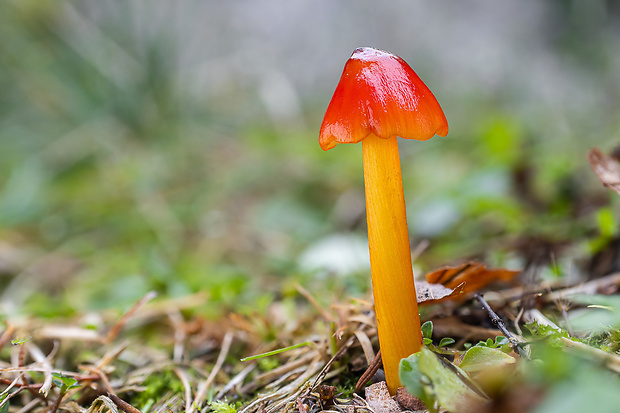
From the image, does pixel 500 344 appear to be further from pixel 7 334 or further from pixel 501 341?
pixel 7 334

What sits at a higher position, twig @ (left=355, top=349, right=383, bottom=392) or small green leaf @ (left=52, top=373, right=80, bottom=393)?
small green leaf @ (left=52, top=373, right=80, bottom=393)

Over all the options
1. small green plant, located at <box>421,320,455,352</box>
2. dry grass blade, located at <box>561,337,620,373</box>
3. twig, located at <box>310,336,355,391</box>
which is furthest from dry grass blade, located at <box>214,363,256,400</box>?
dry grass blade, located at <box>561,337,620,373</box>

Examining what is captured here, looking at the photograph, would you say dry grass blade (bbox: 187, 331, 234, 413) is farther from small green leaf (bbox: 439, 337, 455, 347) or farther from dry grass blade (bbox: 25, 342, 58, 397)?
small green leaf (bbox: 439, 337, 455, 347)

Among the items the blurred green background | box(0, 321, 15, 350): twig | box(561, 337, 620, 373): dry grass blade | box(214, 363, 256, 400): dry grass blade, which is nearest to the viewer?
box(561, 337, 620, 373): dry grass blade

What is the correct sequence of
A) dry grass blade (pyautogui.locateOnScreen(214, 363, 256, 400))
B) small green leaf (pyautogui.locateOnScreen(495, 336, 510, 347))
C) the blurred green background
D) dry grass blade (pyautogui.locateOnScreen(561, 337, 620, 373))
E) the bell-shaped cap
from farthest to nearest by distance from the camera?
1. the blurred green background
2. dry grass blade (pyautogui.locateOnScreen(214, 363, 256, 400))
3. small green leaf (pyautogui.locateOnScreen(495, 336, 510, 347))
4. the bell-shaped cap
5. dry grass blade (pyautogui.locateOnScreen(561, 337, 620, 373))

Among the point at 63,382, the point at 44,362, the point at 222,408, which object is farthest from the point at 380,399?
the point at 44,362

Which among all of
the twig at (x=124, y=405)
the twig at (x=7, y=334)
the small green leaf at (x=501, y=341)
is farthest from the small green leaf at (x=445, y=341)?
the twig at (x=7, y=334)

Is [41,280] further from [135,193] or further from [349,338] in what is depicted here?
[349,338]
